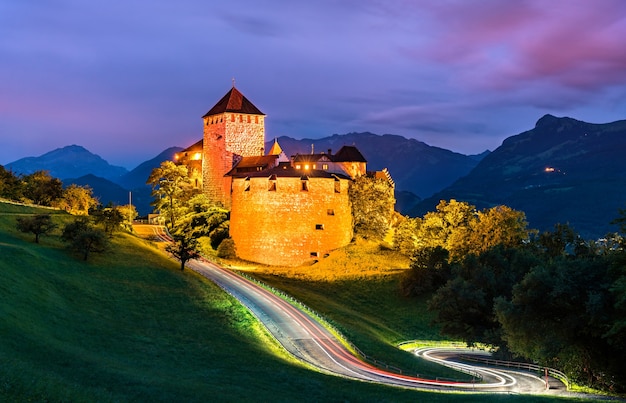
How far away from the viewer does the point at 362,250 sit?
277 feet

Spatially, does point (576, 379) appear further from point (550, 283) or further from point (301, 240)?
point (301, 240)

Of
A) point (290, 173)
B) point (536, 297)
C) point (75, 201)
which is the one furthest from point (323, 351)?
point (75, 201)

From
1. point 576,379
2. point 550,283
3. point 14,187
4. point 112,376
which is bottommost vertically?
point 576,379

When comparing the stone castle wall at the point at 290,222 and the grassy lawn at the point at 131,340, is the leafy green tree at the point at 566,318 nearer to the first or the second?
the grassy lawn at the point at 131,340

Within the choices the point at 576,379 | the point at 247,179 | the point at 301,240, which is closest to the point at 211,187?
the point at 247,179

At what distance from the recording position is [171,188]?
3883 inches

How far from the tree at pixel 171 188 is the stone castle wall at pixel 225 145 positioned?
423 centimetres

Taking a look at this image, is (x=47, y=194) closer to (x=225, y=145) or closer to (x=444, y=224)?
(x=225, y=145)

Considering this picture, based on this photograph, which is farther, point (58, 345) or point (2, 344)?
point (58, 345)

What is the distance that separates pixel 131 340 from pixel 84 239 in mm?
19915

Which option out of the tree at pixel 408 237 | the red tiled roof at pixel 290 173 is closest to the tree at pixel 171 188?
the red tiled roof at pixel 290 173

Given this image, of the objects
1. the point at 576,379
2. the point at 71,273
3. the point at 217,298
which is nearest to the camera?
the point at 576,379

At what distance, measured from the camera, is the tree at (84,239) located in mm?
50219

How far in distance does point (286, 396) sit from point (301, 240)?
57.0 metres
